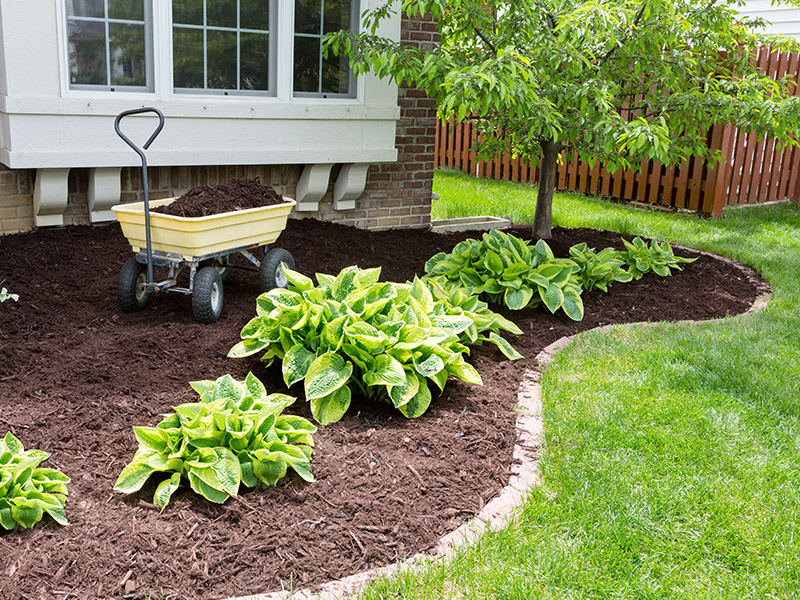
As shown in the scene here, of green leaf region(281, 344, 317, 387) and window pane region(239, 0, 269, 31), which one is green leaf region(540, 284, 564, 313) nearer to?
green leaf region(281, 344, 317, 387)

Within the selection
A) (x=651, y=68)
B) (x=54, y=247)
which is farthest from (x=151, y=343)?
(x=651, y=68)

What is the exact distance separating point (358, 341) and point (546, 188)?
3726 mm

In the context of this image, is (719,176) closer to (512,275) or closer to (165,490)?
(512,275)

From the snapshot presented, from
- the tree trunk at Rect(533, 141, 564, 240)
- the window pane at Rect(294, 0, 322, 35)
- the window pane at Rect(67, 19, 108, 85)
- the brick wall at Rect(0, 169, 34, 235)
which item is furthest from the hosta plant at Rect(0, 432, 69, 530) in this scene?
the tree trunk at Rect(533, 141, 564, 240)

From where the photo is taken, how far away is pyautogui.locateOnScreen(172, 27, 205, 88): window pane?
5402 millimetres

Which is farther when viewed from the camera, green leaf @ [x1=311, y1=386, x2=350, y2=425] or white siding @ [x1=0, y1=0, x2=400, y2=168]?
white siding @ [x1=0, y1=0, x2=400, y2=168]

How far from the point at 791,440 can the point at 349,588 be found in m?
2.01

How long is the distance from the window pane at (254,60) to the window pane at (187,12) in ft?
1.20

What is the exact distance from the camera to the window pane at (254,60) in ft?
18.7

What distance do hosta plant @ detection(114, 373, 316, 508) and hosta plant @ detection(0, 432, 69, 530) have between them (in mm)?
200

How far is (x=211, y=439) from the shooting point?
2615 millimetres

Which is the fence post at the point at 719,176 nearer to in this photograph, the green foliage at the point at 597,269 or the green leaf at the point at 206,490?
the green foliage at the point at 597,269

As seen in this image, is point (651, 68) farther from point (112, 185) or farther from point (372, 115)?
point (112, 185)

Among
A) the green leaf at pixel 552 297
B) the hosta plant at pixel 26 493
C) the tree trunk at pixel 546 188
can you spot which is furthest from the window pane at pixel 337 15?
the hosta plant at pixel 26 493
